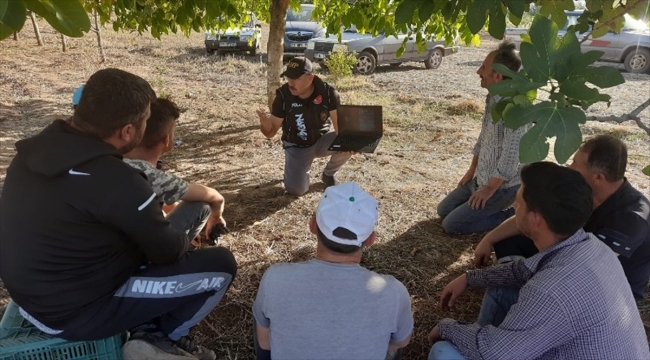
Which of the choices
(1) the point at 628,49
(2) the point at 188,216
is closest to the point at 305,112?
(2) the point at 188,216

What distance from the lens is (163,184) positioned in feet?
7.80

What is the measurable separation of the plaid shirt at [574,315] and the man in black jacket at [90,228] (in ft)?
4.38

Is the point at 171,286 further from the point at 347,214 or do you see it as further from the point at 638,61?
the point at 638,61

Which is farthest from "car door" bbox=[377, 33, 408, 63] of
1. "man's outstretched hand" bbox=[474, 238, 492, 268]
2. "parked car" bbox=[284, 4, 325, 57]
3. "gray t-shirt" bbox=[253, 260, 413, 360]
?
"gray t-shirt" bbox=[253, 260, 413, 360]

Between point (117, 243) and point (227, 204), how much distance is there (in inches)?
94.5

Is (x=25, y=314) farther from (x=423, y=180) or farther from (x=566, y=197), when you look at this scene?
(x=423, y=180)

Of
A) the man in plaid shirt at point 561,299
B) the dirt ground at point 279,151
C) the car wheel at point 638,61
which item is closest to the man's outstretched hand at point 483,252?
the dirt ground at point 279,151

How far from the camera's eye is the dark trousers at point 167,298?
1.88 m

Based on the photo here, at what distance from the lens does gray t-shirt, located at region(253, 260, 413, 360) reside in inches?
60.6

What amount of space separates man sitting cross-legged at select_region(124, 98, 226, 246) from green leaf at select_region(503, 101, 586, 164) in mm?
1597

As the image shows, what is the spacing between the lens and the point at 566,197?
72.7 inches

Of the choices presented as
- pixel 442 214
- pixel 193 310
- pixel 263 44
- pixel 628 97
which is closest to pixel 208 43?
pixel 263 44

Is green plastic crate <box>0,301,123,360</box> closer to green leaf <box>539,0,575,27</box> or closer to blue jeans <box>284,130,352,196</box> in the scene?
green leaf <box>539,0,575,27</box>

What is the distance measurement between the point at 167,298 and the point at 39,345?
0.48 metres
